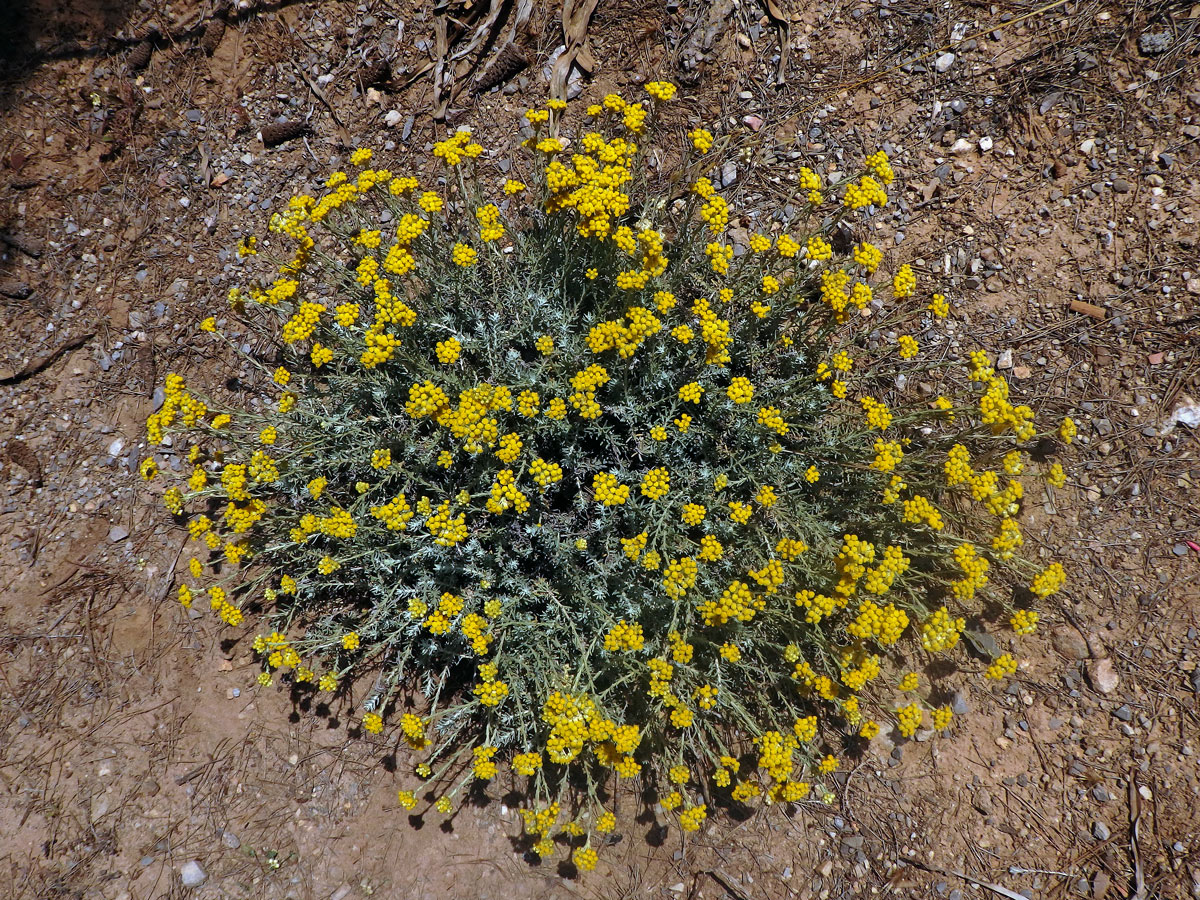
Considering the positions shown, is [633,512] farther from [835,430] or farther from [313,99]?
[313,99]

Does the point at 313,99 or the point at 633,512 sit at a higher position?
the point at 313,99

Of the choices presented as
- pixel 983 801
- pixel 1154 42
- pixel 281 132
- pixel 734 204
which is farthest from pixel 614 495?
pixel 1154 42

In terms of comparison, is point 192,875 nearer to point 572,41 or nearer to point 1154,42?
point 572,41

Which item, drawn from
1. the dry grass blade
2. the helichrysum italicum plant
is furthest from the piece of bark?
the dry grass blade

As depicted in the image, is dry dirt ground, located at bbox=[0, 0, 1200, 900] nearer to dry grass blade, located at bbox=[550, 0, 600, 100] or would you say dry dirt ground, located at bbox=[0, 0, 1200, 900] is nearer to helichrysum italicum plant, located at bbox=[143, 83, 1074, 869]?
dry grass blade, located at bbox=[550, 0, 600, 100]

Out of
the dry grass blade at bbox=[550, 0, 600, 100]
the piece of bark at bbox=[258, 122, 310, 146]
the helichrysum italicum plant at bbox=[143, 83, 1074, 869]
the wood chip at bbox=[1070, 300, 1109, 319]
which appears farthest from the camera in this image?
the piece of bark at bbox=[258, 122, 310, 146]

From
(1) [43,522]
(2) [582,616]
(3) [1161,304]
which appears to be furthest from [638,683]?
(1) [43,522]
